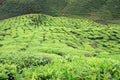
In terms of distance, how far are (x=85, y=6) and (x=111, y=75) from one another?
584ft

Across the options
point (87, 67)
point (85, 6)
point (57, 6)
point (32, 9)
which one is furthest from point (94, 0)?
point (87, 67)

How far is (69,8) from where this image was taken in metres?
190

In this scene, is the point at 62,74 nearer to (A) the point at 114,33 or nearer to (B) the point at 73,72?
(B) the point at 73,72

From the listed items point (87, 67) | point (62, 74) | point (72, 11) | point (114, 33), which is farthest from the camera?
point (72, 11)

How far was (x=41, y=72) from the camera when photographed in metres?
12.9

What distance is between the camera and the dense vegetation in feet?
587

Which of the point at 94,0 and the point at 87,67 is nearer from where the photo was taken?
the point at 87,67

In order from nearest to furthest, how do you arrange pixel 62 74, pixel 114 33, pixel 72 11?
pixel 62 74, pixel 114 33, pixel 72 11

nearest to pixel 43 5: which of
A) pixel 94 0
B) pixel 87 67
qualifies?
pixel 94 0

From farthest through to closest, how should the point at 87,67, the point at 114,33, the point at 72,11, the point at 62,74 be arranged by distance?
the point at 72,11 < the point at 114,33 < the point at 87,67 < the point at 62,74

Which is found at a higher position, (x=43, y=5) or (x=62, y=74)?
(x=62, y=74)

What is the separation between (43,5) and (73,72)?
181 meters

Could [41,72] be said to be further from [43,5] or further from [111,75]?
[43,5]

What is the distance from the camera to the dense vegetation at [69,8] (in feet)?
587
